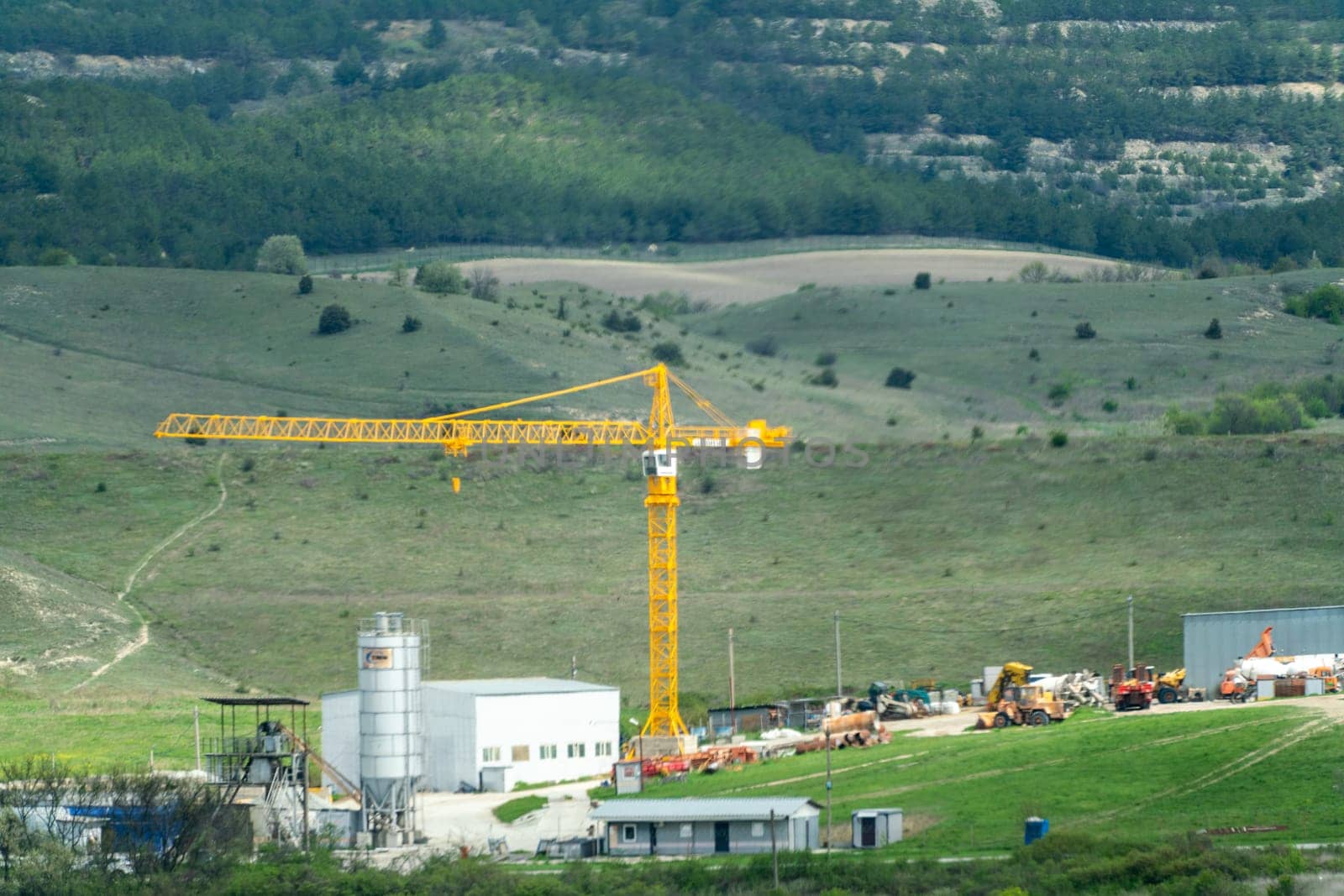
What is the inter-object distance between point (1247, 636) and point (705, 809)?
2965 centimetres

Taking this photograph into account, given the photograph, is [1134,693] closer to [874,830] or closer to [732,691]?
[732,691]

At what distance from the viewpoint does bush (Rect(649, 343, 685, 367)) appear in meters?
167

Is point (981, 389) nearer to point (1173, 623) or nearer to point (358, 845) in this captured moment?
point (1173, 623)

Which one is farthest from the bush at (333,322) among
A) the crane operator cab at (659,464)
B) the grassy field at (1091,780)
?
the grassy field at (1091,780)

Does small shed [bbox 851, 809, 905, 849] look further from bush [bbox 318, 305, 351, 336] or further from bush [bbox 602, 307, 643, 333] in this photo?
bush [bbox 602, 307, 643, 333]

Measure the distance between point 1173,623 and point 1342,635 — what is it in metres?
10.9

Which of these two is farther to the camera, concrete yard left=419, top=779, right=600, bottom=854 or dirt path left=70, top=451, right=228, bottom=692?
dirt path left=70, top=451, right=228, bottom=692

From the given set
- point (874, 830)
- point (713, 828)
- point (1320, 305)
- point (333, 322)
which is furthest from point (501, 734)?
point (1320, 305)

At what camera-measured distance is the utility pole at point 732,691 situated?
Result: 92938 mm

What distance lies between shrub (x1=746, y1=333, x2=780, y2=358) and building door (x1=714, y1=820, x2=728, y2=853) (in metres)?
106

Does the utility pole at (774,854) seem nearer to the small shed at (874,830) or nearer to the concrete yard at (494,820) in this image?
the small shed at (874,830)

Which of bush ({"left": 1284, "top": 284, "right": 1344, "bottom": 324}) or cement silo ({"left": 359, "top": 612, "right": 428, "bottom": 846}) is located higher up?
bush ({"left": 1284, "top": 284, "right": 1344, "bottom": 324})

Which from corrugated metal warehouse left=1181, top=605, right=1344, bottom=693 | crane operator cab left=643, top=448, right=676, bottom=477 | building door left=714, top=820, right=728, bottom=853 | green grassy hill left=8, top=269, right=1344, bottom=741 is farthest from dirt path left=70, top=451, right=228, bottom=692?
corrugated metal warehouse left=1181, top=605, right=1344, bottom=693

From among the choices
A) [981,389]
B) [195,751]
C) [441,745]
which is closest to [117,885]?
[195,751]
